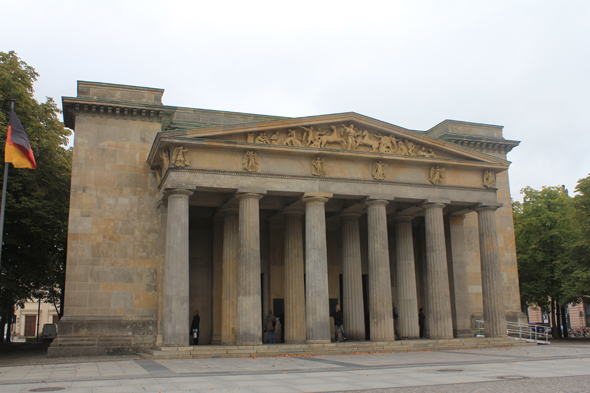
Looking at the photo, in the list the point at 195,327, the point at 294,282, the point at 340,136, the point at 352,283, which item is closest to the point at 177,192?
the point at 195,327

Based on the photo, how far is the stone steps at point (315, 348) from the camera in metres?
24.2

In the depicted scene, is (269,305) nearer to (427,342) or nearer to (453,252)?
(427,342)

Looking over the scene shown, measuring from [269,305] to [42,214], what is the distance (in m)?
14.8

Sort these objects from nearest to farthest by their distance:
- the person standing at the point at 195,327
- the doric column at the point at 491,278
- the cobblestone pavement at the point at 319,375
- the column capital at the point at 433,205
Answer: the cobblestone pavement at the point at 319,375 < the person standing at the point at 195,327 < the doric column at the point at 491,278 < the column capital at the point at 433,205

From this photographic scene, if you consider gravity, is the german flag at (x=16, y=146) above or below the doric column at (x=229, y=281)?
above

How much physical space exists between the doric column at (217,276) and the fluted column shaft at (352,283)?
7721 mm

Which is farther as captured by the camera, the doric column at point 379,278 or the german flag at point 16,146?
the doric column at point 379,278

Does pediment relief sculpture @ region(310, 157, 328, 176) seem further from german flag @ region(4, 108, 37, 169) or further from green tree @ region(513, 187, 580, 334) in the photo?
green tree @ region(513, 187, 580, 334)

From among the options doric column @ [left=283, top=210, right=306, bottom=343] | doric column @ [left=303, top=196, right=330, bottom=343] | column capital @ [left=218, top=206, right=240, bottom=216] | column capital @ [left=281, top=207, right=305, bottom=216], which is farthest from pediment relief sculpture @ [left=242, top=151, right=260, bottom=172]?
doric column @ [left=283, top=210, right=306, bottom=343]

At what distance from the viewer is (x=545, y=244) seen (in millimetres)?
49500

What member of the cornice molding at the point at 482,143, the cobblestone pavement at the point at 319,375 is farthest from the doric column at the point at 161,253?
the cornice molding at the point at 482,143

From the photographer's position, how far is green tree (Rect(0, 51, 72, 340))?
29531mm

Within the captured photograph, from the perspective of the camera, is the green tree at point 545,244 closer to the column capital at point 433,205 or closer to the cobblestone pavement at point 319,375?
the column capital at point 433,205

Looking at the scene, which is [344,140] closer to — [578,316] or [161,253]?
[161,253]
